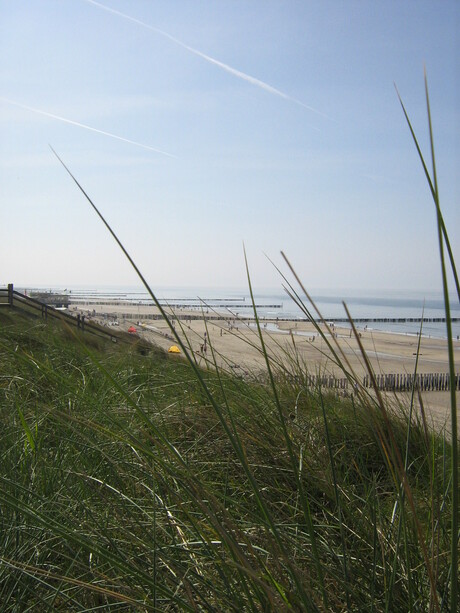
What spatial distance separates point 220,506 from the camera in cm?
92

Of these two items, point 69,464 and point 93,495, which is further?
point 69,464

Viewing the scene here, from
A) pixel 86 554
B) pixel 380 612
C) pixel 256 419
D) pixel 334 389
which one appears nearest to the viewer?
pixel 380 612

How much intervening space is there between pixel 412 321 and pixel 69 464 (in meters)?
77.5

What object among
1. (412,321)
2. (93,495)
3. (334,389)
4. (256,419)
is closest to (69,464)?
(93,495)

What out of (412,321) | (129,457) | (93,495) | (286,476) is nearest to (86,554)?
(93,495)

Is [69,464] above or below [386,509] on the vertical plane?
above

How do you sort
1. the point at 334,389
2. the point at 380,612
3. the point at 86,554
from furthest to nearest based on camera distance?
1. the point at 334,389
2. the point at 86,554
3. the point at 380,612

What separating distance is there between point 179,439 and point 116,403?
508 millimetres

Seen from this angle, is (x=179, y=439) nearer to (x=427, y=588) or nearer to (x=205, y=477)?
(x=205, y=477)

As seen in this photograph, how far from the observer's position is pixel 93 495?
165 centimetres

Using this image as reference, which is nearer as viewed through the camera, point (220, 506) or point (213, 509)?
point (220, 506)

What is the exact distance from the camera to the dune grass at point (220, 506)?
102 cm

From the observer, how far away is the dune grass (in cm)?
102

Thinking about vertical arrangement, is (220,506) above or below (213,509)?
above
